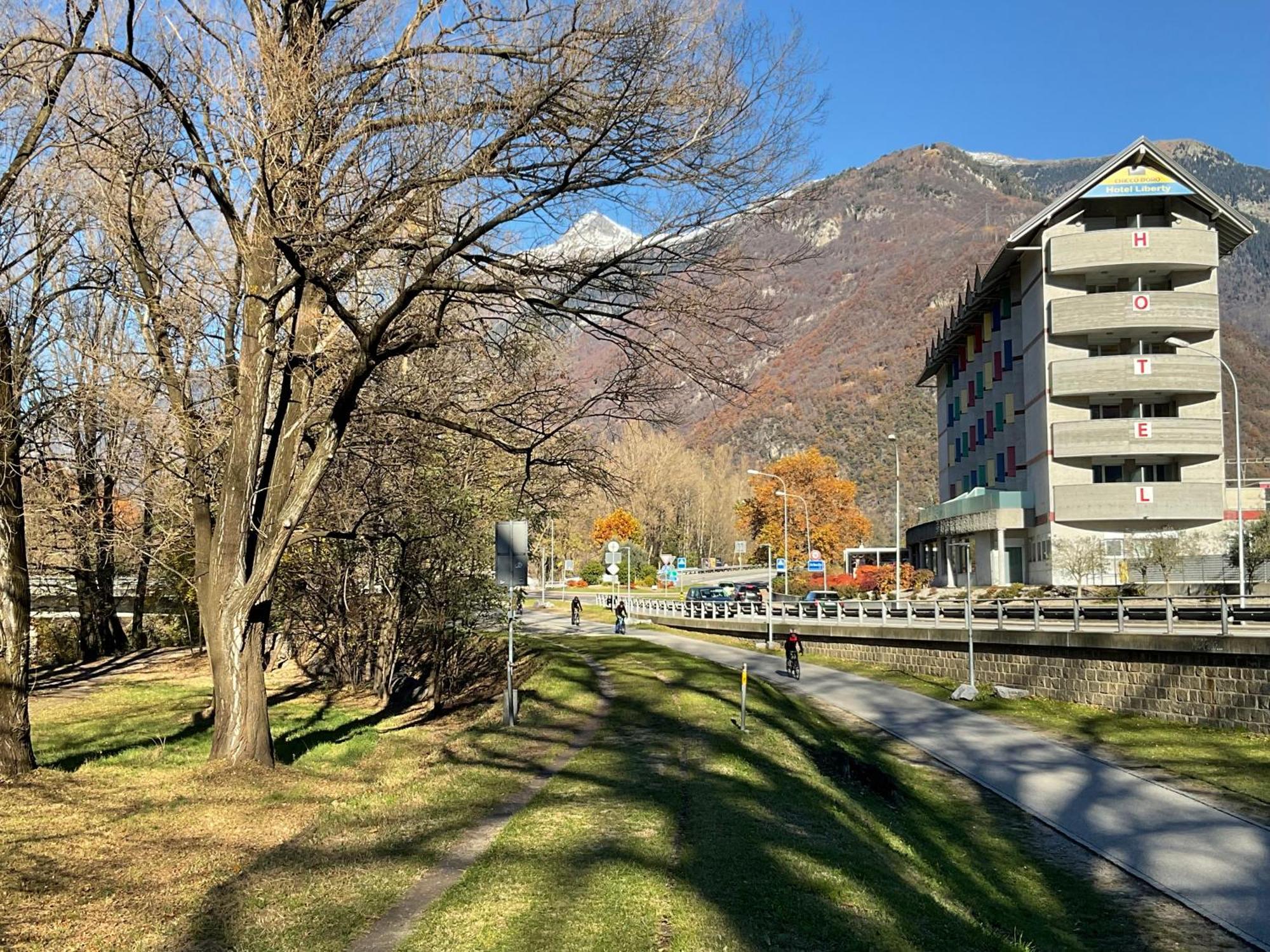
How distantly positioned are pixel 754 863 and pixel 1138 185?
49447 mm

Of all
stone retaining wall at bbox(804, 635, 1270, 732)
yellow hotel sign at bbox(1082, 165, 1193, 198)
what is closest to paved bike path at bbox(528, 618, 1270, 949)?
stone retaining wall at bbox(804, 635, 1270, 732)

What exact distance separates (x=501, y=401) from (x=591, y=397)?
244cm

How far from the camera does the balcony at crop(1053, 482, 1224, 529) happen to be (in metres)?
50.3

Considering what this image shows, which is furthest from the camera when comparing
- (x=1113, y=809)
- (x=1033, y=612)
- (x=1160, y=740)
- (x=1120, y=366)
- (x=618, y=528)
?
(x=618, y=528)

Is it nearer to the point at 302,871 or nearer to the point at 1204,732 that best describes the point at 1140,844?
the point at 1204,732

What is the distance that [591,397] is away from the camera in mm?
12844

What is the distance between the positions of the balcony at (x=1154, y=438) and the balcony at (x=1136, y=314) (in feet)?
13.8

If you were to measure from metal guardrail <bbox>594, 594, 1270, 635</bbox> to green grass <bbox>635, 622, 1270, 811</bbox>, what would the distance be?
7.34 feet

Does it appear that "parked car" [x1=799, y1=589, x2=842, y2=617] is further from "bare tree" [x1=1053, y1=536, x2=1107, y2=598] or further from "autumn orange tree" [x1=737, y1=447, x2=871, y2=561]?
"autumn orange tree" [x1=737, y1=447, x2=871, y2=561]

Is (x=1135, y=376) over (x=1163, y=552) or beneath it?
over

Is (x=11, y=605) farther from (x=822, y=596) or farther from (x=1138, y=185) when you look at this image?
(x=822, y=596)

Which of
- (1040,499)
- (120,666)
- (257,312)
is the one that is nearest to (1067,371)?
(1040,499)

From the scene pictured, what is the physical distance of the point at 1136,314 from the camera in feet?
164

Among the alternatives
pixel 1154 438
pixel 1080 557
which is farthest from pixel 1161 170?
pixel 1080 557
